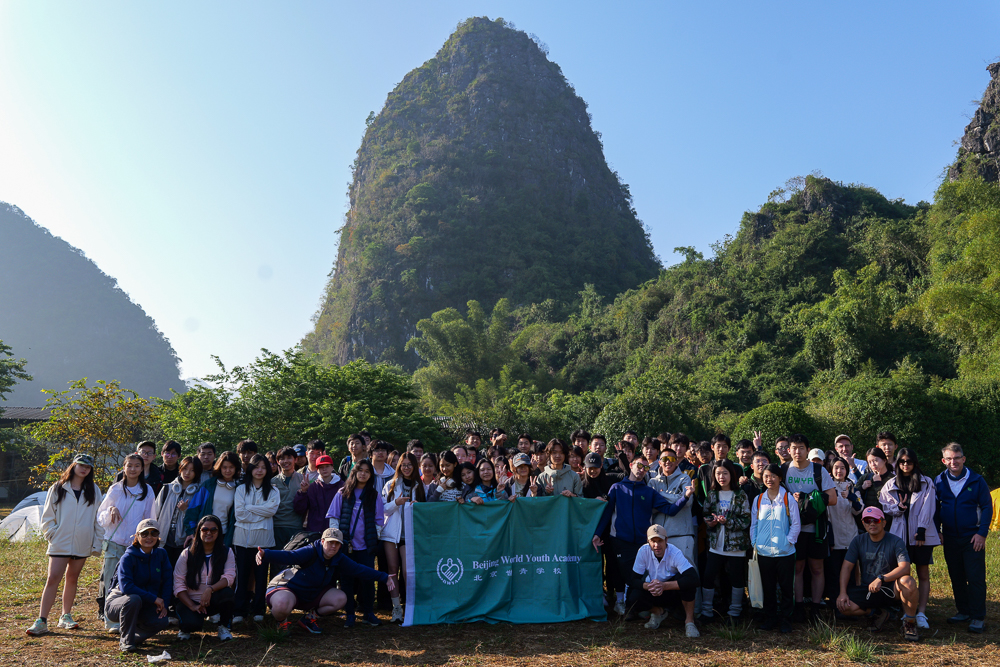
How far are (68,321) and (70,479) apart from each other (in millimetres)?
104226

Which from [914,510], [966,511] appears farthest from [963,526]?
[914,510]

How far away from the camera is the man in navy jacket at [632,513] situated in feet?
20.4

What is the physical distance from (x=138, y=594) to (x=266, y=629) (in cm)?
111

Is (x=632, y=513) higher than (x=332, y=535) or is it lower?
higher

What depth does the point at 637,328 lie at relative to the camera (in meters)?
42.1

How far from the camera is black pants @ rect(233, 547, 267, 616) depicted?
6.07m

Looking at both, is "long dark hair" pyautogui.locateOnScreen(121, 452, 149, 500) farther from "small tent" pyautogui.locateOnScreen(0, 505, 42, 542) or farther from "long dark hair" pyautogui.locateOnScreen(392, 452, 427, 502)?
"small tent" pyautogui.locateOnScreen(0, 505, 42, 542)

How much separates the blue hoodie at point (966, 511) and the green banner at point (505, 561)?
3244mm

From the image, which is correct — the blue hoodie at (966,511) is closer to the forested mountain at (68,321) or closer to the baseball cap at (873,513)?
the baseball cap at (873,513)

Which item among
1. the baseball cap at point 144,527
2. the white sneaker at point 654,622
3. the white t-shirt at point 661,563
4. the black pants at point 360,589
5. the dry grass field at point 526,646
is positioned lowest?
the dry grass field at point 526,646

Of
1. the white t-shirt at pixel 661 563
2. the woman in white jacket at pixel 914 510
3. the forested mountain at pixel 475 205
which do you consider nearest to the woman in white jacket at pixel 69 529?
the white t-shirt at pixel 661 563

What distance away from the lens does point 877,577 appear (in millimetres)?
5785

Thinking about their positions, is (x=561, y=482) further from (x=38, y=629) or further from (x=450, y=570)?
(x=38, y=629)

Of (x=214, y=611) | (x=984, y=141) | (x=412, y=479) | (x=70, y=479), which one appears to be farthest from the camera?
(x=984, y=141)
